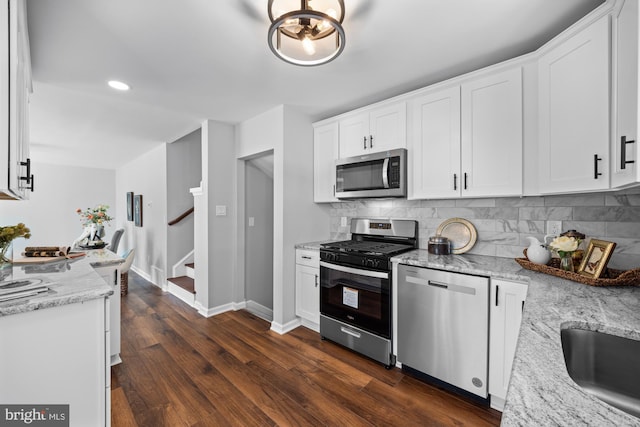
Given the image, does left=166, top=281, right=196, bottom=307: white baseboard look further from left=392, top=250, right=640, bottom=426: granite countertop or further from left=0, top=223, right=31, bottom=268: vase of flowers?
left=392, top=250, right=640, bottom=426: granite countertop

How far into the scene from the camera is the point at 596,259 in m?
1.54

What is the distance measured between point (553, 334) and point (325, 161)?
2.51 metres

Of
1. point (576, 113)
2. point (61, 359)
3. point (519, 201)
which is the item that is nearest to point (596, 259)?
point (519, 201)

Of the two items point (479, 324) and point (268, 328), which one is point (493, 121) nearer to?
point (479, 324)

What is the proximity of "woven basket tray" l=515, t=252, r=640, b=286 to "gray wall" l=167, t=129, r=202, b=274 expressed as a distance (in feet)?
14.8

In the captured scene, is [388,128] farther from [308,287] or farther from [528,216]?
[308,287]

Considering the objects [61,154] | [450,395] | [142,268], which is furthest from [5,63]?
[61,154]

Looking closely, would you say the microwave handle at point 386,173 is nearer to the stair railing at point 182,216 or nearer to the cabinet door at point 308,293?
the cabinet door at point 308,293

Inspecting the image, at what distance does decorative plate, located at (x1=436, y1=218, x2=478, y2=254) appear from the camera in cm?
234

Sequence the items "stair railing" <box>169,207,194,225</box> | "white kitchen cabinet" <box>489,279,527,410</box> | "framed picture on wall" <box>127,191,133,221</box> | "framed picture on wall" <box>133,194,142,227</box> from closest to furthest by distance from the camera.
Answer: "white kitchen cabinet" <box>489,279,527,410</box> → "stair railing" <box>169,207,194,225</box> → "framed picture on wall" <box>133,194,142,227</box> → "framed picture on wall" <box>127,191,133,221</box>

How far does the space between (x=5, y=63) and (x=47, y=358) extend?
120cm

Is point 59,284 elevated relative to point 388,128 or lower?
lower

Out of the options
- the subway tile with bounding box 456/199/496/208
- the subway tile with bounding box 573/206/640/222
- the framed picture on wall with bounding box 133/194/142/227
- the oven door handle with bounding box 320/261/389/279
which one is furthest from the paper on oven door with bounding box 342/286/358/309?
the framed picture on wall with bounding box 133/194/142/227

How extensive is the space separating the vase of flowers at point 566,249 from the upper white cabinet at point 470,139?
43 centimetres
